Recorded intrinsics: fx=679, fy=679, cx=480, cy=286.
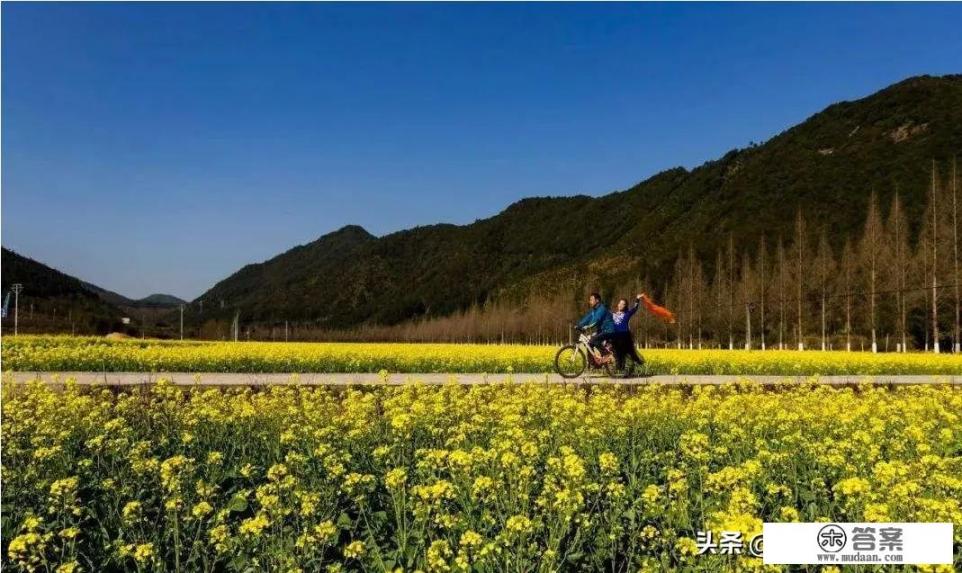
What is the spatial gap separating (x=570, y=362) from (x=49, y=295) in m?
128

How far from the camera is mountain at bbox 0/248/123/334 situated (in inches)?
3494

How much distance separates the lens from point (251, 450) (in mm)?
7559

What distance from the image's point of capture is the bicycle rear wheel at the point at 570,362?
16656mm

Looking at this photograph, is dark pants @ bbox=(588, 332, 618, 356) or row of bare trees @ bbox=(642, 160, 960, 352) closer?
dark pants @ bbox=(588, 332, 618, 356)

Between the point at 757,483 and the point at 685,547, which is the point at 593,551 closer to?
the point at 685,547

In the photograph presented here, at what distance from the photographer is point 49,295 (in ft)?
390

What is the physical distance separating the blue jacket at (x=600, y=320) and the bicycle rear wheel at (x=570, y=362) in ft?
Answer: 2.45

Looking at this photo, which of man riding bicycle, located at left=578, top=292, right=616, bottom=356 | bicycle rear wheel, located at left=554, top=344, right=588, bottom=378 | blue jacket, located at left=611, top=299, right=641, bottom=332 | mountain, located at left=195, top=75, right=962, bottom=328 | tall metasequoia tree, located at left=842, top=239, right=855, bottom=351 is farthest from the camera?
mountain, located at left=195, top=75, right=962, bottom=328

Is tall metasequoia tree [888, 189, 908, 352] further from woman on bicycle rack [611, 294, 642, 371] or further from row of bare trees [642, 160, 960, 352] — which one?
woman on bicycle rack [611, 294, 642, 371]

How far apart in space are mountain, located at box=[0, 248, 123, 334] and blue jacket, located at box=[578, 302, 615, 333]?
77.9 metres

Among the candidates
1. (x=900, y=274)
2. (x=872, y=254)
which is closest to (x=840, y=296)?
(x=872, y=254)

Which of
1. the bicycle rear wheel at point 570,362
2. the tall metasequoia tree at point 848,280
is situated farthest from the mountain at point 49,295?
the tall metasequoia tree at point 848,280

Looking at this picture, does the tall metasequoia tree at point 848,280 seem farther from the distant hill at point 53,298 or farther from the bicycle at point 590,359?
the distant hill at point 53,298

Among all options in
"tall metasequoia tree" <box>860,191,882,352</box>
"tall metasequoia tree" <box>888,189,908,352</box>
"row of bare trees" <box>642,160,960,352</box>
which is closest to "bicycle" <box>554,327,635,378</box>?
"row of bare trees" <box>642,160,960,352</box>
